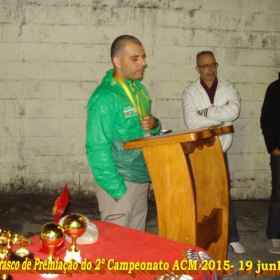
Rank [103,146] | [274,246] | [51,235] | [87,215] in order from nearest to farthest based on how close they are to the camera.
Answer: [51,235], [103,146], [274,246], [87,215]

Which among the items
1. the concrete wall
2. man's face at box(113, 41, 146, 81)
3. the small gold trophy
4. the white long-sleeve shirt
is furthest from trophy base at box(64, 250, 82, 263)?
the concrete wall

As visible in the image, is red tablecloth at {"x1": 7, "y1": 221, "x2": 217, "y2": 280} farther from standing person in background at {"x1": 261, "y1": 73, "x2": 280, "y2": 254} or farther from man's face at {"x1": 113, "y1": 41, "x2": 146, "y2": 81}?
standing person in background at {"x1": 261, "y1": 73, "x2": 280, "y2": 254}

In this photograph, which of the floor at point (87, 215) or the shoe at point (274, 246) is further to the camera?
the floor at point (87, 215)

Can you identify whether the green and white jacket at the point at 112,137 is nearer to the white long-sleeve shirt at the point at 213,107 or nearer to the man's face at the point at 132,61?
the man's face at the point at 132,61

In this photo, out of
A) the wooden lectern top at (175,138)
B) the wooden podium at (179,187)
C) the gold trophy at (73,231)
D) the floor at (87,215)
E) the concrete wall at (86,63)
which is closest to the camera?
the gold trophy at (73,231)

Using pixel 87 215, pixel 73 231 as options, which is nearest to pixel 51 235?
pixel 73 231

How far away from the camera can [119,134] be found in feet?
8.10

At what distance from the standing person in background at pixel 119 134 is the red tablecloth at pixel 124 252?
0.60 meters

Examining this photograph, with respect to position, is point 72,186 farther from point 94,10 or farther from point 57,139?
point 94,10

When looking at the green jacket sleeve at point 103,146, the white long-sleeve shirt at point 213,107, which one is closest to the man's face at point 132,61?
the green jacket sleeve at point 103,146

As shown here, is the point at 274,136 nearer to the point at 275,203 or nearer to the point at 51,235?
the point at 275,203

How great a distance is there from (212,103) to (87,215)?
207 centimetres

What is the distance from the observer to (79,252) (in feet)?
4.83

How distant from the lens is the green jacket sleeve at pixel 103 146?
232 centimetres
